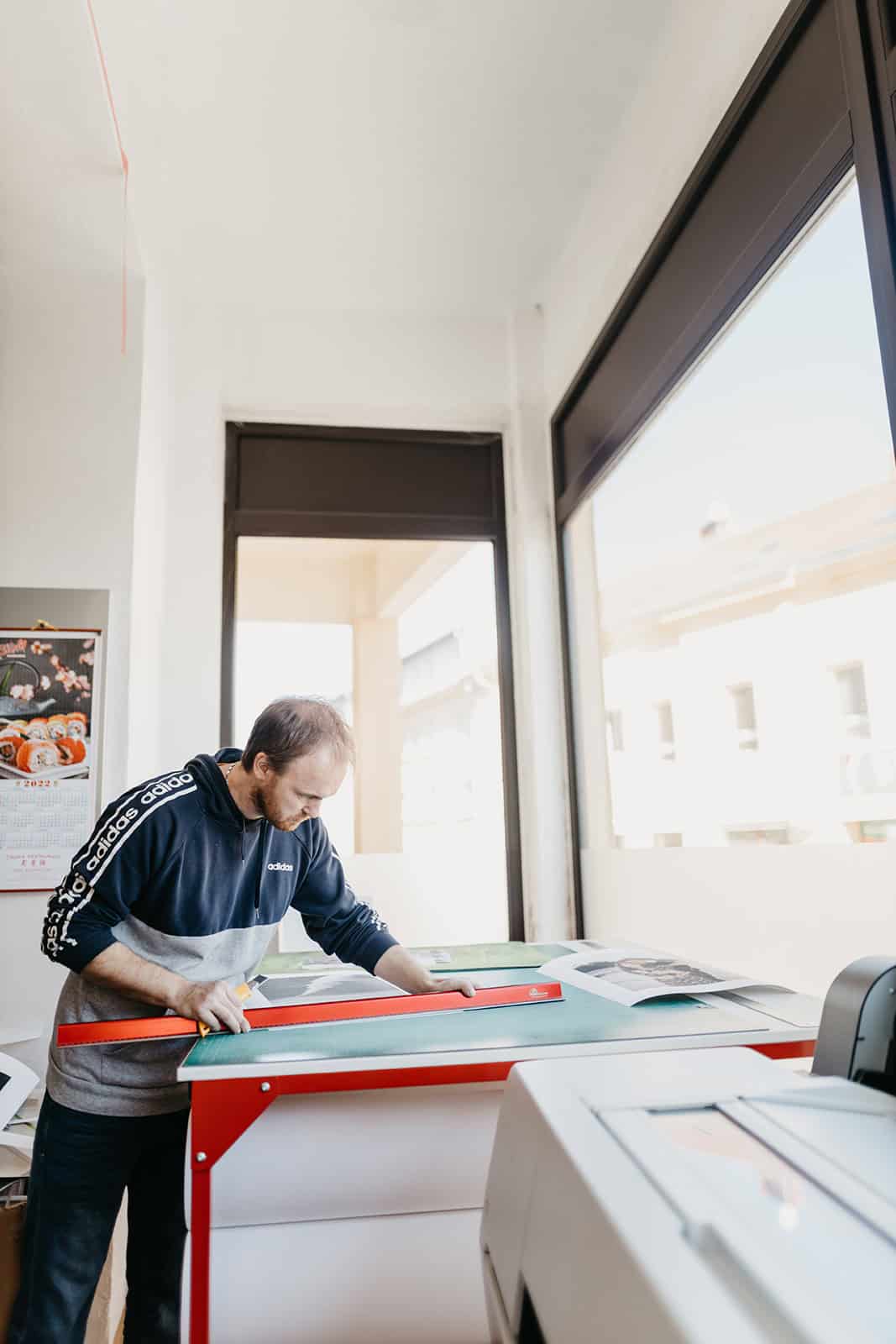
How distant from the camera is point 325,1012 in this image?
1.49 meters

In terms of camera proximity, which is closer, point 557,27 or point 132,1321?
point 132,1321

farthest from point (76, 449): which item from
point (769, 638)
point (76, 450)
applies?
point (769, 638)

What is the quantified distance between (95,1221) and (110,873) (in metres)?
0.55

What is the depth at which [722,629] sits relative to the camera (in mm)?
2094

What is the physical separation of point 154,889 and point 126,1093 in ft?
1.07

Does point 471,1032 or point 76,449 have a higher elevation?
point 76,449

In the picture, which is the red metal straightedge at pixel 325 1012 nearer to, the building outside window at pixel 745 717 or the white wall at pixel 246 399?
the building outside window at pixel 745 717

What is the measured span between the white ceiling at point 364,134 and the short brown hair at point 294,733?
152 cm

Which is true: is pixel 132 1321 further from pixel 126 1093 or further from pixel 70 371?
pixel 70 371

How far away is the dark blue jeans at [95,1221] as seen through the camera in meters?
1.43

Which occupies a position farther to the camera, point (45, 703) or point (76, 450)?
point (76, 450)

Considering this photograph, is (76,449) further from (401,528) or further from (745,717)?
(745,717)

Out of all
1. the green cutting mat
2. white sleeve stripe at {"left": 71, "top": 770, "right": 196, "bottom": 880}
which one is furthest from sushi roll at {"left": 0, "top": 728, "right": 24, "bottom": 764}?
the green cutting mat

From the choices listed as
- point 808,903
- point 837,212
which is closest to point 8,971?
point 808,903
